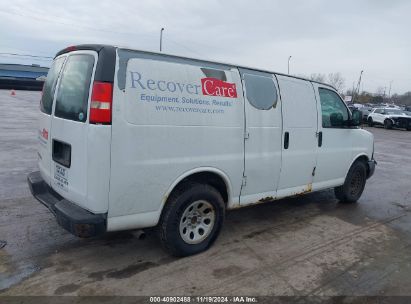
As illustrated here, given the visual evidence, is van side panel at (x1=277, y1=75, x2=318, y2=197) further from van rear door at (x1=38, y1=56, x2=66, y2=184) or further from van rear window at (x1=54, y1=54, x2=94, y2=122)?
van rear door at (x1=38, y1=56, x2=66, y2=184)

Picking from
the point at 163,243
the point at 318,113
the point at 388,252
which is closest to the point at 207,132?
the point at 163,243

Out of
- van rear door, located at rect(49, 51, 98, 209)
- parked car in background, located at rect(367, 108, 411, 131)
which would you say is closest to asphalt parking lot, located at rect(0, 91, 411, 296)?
van rear door, located at rect(49, 51, 98, 209)

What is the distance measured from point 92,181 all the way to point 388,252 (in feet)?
12.0

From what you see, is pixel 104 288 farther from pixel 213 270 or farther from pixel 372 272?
pixel 372 272

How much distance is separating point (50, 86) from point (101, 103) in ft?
4.03

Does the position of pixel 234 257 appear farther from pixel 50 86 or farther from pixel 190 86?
pixel 50 86

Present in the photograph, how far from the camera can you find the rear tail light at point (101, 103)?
10.4 feet

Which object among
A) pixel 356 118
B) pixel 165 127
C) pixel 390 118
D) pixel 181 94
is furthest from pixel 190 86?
pixel 390 118

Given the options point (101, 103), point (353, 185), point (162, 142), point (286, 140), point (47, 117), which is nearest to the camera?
point (101, 103)

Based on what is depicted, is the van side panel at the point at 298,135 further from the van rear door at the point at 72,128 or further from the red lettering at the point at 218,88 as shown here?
the van rear door at the point at 72,128

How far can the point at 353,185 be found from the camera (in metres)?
6.63

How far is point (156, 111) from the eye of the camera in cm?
351

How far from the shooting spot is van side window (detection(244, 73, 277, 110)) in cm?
439

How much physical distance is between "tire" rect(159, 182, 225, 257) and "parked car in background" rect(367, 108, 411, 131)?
29141 millimetres
